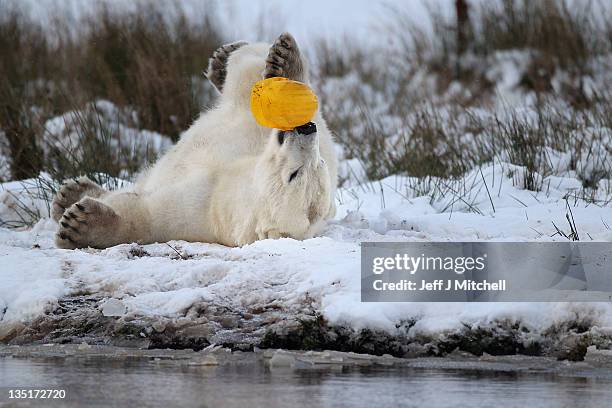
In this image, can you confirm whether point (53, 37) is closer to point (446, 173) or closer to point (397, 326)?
point (446, 173)

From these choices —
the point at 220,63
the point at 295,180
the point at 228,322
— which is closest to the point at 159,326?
the point at 228,322

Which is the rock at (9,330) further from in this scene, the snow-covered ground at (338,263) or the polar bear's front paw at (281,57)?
the polar bear's front paw at (281,57)

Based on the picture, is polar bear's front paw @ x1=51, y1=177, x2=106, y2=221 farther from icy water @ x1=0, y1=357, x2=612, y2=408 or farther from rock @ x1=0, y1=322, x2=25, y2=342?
icy water @ x1=0, y1=357, x2=612, y2=408

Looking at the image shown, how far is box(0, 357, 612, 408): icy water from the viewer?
2543 millimetres

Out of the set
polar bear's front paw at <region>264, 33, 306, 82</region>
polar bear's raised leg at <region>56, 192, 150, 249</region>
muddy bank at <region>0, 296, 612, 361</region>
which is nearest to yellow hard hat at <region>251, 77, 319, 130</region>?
polar bear's front paw at <region>264, 33, 306, 82</region>

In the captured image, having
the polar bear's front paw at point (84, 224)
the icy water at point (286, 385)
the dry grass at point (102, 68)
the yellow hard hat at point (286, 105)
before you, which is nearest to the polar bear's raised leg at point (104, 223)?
the polar bear's front paw at point (84, 224)

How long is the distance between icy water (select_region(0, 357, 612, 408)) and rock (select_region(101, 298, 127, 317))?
0.43 meters


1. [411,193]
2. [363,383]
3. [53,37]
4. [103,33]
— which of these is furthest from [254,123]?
[53,37]

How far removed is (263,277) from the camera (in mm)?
3830

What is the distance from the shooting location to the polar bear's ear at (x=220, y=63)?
557cm

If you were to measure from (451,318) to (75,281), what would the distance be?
142cm

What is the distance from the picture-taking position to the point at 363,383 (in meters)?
2.82

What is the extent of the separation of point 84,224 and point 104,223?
3.7 inches

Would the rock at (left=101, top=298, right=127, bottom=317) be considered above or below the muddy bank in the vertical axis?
above
